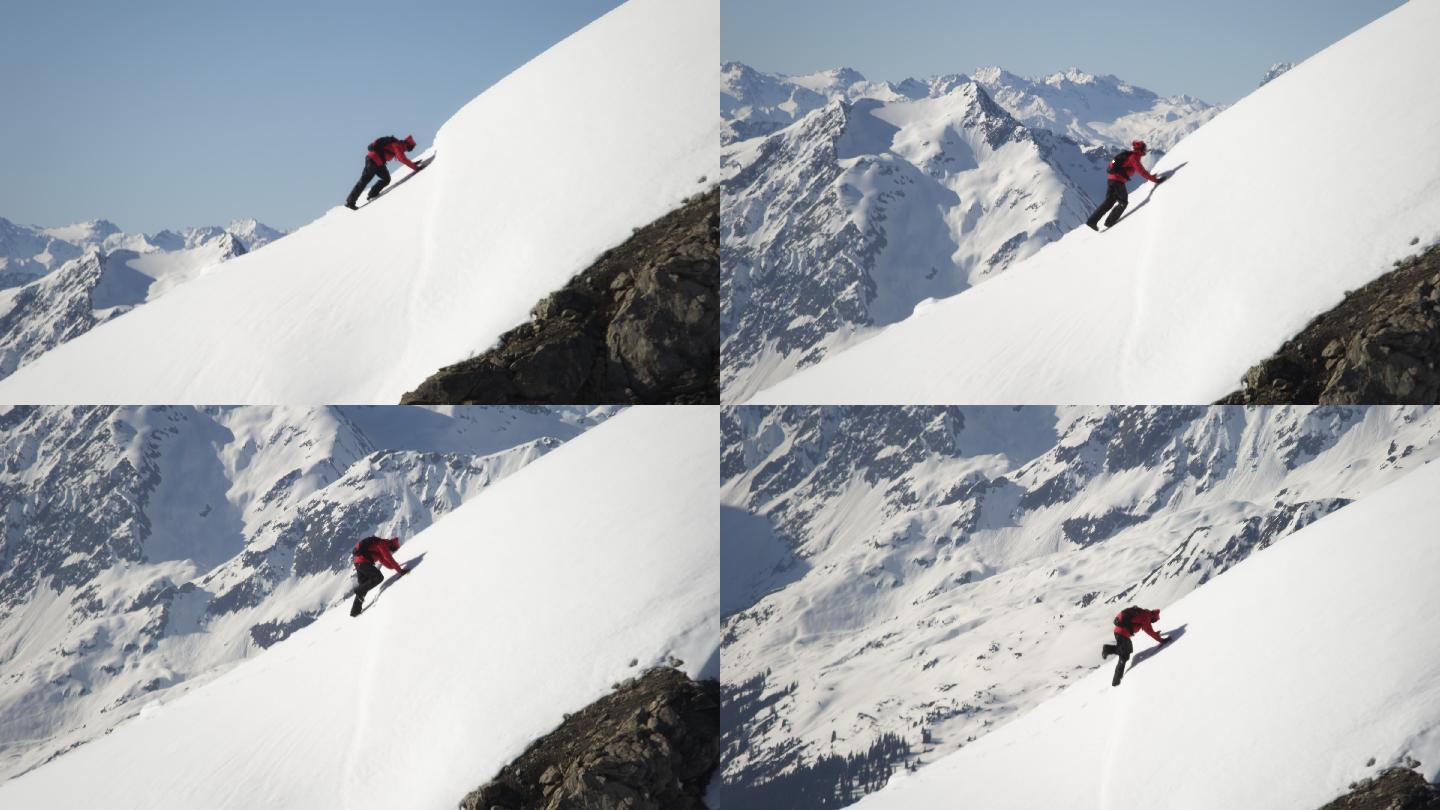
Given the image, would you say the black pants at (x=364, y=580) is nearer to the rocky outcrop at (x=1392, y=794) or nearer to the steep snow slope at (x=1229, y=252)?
the steep snow slope at (x=1229, y=252)

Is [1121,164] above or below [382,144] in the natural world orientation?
below

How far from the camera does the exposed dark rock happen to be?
45.9 feet

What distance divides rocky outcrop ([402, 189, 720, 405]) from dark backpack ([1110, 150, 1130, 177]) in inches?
344

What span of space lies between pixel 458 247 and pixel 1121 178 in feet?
44.1

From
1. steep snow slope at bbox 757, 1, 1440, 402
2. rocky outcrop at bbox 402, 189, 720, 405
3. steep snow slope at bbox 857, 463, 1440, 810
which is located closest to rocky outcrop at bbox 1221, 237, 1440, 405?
steep snow slope at bbox 757, 1, 1440, 402

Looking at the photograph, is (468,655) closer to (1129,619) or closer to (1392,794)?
(1129,619)

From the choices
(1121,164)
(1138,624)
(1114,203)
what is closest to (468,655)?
(1138,624)

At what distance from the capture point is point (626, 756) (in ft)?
49.4

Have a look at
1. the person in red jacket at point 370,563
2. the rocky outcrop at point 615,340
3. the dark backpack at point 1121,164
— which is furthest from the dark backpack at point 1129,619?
the person in red jacket at point 370,563

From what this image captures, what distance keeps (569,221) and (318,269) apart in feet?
20.0

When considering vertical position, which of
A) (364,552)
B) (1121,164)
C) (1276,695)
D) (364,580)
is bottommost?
(1276,695)

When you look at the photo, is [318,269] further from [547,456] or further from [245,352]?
[547,456]

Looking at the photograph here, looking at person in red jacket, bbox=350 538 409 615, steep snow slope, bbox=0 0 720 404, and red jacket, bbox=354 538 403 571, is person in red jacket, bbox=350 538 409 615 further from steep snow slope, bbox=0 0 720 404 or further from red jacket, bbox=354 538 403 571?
steep snow slope, bbox=0 0 720 404

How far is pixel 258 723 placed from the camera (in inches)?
696
